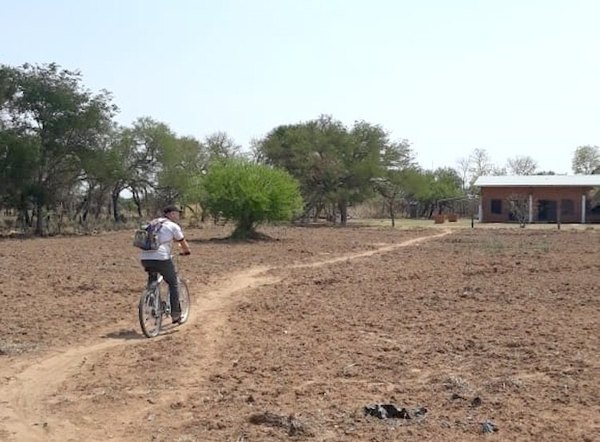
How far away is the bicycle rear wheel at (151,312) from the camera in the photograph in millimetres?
8938

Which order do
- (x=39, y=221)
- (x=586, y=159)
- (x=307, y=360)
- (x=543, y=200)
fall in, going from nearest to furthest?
1. (x=307, y=360)
2. (x=39, y=221)
3. (x=543, y=200)
4. (x=586, y=159)

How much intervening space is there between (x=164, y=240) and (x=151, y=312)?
3.11 feet

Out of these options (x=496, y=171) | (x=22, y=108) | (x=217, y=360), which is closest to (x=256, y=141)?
(x=22, y=108)

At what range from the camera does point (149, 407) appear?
6102mm

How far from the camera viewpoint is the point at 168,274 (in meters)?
9.53

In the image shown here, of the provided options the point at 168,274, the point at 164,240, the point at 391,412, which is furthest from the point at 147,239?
the point at 391,412

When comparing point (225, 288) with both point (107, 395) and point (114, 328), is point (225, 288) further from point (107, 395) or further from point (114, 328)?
point (107, 395)

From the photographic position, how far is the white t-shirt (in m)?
9.41

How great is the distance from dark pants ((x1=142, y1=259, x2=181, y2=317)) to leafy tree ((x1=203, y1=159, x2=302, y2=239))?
21006 millimetres

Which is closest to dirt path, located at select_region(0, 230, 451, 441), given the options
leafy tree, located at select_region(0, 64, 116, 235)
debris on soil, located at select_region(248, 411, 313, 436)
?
debris on soil, located at select_region(248, 411, 313, 436)

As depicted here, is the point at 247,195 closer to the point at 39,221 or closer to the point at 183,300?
the point at 39,221

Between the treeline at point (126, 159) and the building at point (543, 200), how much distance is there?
5531 mm

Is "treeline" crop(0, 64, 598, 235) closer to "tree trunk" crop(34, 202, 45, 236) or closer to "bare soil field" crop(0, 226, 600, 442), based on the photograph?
"tree trunk" crop(34, 202, 45, 236)

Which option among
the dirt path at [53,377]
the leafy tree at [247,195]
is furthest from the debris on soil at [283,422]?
the leafy tree at [247,195]
